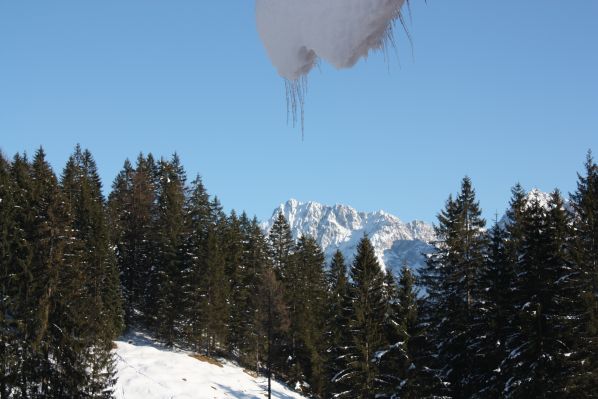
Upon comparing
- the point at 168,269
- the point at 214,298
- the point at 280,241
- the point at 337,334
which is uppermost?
the point at 280,241

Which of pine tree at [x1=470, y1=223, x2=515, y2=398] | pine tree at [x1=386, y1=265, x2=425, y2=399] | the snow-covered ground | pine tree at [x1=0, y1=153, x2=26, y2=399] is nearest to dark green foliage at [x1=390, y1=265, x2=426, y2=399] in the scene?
pine tree at [x1=386, y1=265, x2=425, y2=399]

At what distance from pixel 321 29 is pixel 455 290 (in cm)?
3079

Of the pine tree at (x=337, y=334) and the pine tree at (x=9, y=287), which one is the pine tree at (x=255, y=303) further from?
the pine tree at (x=9, y=287)

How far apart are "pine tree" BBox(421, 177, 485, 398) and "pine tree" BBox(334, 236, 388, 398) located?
10.0 ft

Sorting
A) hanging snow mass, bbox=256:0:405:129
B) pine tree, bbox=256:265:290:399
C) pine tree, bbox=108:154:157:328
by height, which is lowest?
hanging snow mass, bbox=256:0:405:129

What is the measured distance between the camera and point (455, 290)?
31734mm

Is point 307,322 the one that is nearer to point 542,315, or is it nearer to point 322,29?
point 542,315

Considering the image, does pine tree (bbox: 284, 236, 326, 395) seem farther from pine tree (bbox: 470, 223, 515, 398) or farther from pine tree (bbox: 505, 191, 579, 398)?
pine tree (bbox: 505, 191, 579, 398)

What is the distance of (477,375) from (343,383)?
349 inches

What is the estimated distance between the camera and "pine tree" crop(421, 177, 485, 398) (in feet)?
95.2

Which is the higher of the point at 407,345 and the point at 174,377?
the point at 407,345

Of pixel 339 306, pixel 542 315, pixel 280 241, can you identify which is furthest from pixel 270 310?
pixel 542 315

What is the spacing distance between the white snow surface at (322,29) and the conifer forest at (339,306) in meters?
21.6

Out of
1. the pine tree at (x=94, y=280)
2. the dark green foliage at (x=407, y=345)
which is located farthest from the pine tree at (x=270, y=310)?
the dark green foliage at (x=407, y=345)
